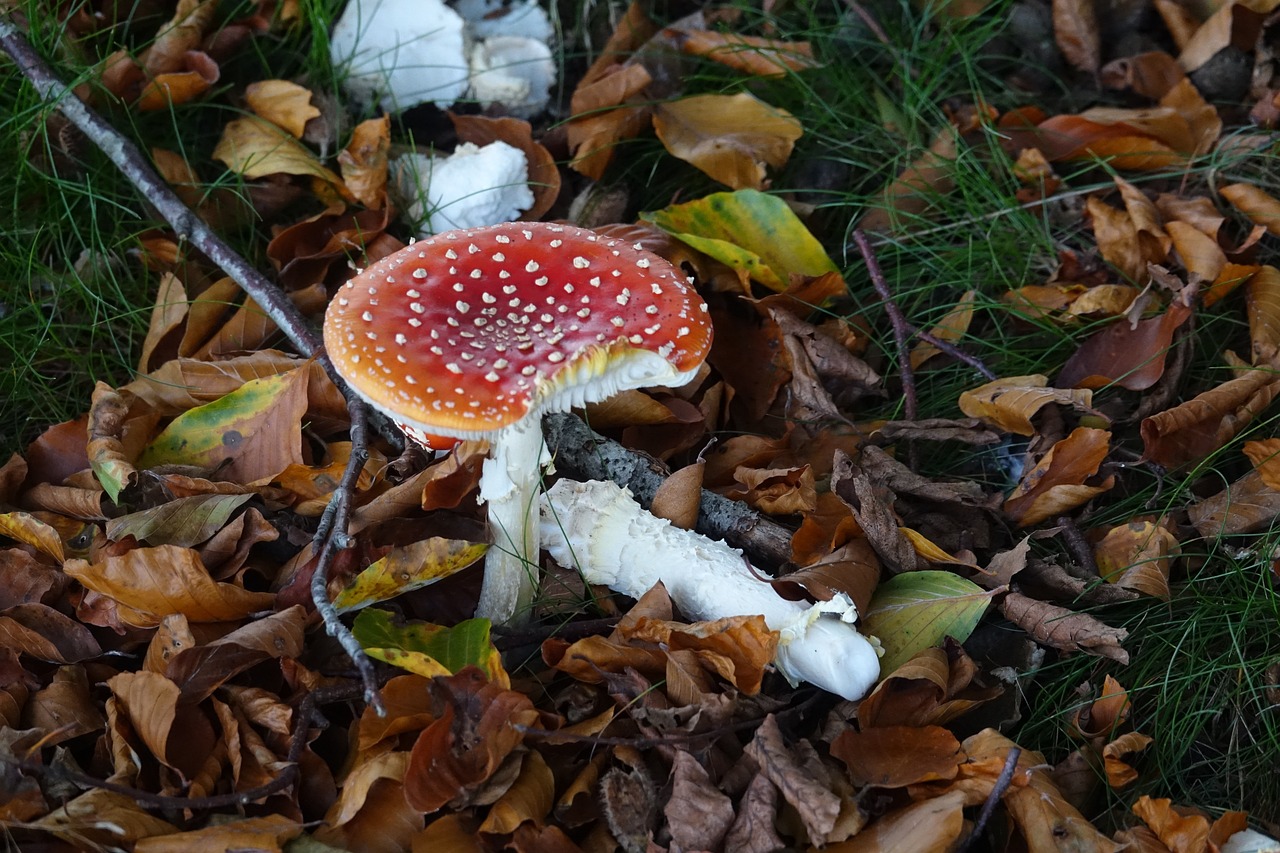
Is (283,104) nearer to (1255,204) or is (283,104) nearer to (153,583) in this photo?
(153,583)

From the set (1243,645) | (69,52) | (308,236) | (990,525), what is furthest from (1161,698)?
(69,52)

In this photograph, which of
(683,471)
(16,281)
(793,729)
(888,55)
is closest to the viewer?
(793,729)

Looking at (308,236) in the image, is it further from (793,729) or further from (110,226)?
(793,729)

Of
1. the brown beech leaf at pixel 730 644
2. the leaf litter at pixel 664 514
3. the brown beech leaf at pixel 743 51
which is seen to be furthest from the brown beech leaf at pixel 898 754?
the brown beech leaf at pixel 743 51

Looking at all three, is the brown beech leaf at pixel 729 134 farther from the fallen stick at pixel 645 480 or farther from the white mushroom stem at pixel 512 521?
the white mushroom stem at pixel 512 521

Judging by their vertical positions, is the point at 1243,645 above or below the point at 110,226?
below

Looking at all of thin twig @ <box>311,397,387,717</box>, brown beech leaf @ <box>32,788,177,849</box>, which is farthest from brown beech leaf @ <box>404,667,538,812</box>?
brown beech leaf @ <box>32,788,177,849</box>
